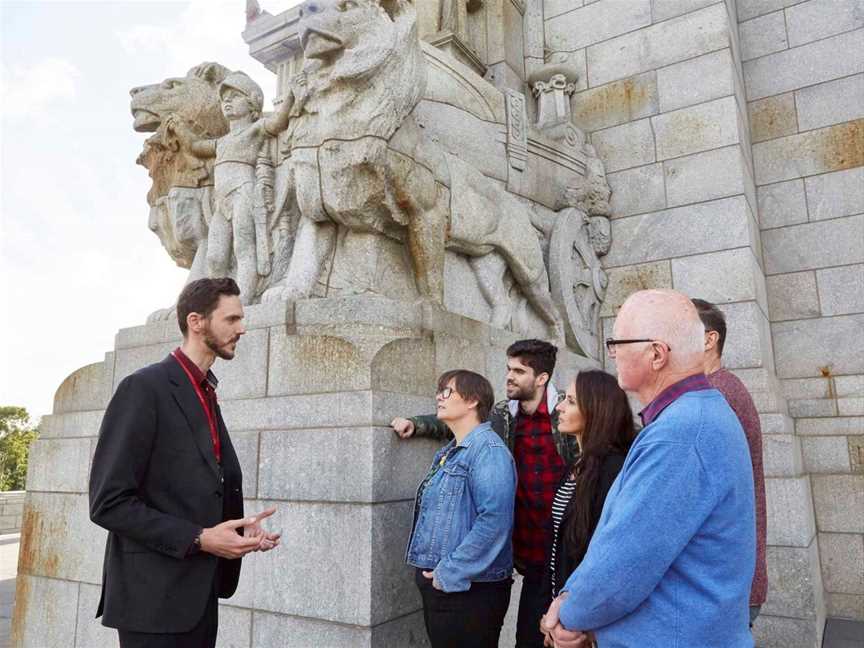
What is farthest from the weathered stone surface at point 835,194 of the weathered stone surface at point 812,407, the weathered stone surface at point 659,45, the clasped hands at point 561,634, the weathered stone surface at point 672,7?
the clasped hands at point 561,634

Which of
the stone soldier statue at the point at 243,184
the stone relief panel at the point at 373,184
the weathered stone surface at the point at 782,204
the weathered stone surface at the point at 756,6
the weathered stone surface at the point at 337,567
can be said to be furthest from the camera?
the weathered stone surface at the point at 756,6

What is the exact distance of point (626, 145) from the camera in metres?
8.27

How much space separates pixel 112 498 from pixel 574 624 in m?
1.53

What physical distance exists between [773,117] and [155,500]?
28.0 feet

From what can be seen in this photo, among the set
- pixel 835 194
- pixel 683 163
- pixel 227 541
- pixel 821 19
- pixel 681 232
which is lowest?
pixel 227 541

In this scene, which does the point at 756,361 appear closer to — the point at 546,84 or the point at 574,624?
the point at 546,84

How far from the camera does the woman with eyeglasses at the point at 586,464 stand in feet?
8.09

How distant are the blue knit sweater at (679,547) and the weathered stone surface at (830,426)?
596 centimetres

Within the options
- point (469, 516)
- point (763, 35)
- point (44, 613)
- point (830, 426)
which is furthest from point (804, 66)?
point (44, 613)

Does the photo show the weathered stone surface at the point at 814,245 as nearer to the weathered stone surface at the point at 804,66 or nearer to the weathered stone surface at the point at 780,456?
the weathered stone surface at the point at 804,66

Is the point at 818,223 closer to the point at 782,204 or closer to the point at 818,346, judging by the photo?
the point at 782,204

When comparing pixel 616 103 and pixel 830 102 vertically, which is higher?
pixel 616 103

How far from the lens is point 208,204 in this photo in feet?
20.1

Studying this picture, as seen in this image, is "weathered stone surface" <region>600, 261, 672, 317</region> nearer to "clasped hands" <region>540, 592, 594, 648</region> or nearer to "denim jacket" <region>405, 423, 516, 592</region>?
"denim jacket" <region>405, 423, 516, 592</region>
